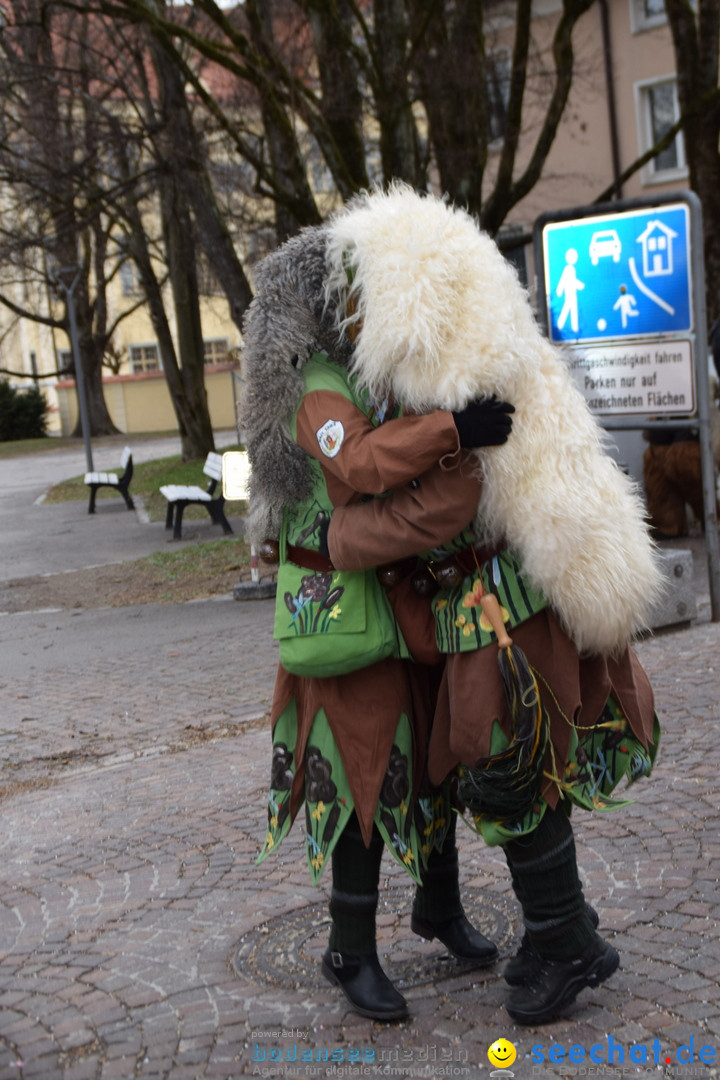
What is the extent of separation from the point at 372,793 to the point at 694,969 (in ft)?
3.27

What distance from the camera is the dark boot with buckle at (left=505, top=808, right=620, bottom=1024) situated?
2.93 metres

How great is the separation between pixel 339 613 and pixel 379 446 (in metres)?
0.41

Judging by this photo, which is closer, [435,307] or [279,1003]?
[435,307]

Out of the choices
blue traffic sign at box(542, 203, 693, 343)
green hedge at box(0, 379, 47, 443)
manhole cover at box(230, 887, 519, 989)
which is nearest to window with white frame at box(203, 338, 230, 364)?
green hedge at box(0, 379, 47, 443)

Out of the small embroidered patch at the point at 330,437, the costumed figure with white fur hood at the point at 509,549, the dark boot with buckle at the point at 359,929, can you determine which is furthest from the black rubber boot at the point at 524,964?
the small embroidered patch at the point at 330,437

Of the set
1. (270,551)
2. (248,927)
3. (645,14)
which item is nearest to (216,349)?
(645,14)

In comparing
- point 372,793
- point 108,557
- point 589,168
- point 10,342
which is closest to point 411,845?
point 372,793

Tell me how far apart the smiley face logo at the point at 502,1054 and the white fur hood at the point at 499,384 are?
3.02 ft

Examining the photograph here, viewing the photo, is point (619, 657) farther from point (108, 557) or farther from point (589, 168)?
point (589, 168)

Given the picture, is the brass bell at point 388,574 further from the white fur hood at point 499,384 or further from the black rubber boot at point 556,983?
the black rubber boot at point 556,983

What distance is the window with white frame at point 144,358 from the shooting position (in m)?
60.3

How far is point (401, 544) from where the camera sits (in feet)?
9.16

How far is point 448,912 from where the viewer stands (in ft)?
10.9

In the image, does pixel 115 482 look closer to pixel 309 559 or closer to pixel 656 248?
pixel 656 248
